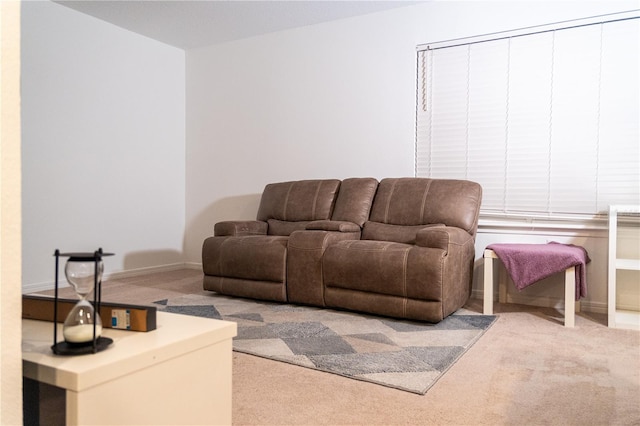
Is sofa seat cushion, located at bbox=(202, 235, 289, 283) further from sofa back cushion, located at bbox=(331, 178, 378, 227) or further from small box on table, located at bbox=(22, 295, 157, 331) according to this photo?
small box on table, located at bbox=(22, 295, 157, 331)

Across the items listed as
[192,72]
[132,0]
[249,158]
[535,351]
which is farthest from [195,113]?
[535,351]

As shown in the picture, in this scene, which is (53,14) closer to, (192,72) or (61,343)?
(192,72)

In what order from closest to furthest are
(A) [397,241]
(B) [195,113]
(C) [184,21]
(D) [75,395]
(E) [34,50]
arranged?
1. (D) [75,395]
2. (A) [397,241]
3. (E) [34,50]
4. (C) [184,21]
5. (B) [195,113]

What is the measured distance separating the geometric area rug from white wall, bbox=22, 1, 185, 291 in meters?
1.45

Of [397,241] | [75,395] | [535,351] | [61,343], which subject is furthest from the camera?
[397,241]

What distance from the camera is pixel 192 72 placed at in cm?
561

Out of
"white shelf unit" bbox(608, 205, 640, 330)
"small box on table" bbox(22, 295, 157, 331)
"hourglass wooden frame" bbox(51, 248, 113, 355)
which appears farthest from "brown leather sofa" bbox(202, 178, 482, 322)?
"hourglass wooden frame" bbox(51, 248, 113, 355)

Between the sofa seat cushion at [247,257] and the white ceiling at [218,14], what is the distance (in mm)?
2080

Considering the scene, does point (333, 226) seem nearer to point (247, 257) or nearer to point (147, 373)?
point (247, 257)

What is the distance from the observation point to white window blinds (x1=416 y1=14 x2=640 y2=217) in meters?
3.46

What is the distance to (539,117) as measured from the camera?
3.74m

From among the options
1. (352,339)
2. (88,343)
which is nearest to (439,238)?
(352,339)

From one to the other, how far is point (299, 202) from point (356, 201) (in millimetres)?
544

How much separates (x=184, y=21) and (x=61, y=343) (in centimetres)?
435
